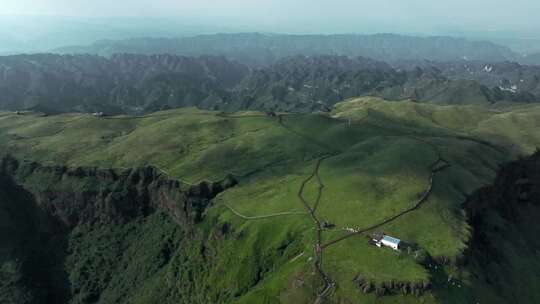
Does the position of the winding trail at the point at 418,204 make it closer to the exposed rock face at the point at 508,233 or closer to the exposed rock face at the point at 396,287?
the exposed rock face at the point at 508,233

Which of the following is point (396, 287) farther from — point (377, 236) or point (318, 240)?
point (318, 240)

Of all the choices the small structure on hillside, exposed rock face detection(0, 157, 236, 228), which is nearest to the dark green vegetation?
exposed rock face detection(0, 157, 236, 228)

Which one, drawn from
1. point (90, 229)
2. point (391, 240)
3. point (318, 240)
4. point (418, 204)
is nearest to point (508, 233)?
point (418, 204)

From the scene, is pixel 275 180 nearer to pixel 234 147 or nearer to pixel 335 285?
pixel 234 147

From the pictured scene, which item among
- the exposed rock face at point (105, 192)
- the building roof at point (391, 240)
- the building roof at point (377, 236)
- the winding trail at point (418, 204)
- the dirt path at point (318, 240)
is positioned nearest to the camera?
the dirt path at point (318, 240)

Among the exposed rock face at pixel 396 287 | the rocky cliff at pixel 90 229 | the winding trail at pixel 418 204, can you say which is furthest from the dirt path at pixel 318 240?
the rocky cliff at pixel 90 229

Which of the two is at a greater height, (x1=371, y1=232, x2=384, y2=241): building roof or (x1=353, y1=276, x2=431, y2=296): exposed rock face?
(x1=371, y1=232, x2=384, y2=241): building roof

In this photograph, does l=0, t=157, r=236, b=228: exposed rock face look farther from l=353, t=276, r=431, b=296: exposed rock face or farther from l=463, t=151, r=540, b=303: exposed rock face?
l=463, t=151, r=540, b=303: exposed rock face
